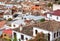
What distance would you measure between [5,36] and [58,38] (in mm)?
7658

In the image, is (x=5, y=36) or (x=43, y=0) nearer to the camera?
(x=5, y=36)

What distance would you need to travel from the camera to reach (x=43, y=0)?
73.2 m

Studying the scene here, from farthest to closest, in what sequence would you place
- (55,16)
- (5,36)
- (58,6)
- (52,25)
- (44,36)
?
A: (58,6), (55,16), (5,36), (52,25), (44,36)

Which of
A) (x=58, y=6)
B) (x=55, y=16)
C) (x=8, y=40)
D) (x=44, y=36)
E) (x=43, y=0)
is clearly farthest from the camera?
(x=43, y=0)

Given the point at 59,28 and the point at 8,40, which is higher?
the point at 59,28

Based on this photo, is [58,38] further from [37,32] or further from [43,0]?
[43,0]

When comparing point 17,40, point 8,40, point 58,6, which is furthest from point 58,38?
point 58,6

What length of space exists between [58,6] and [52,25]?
733 inches

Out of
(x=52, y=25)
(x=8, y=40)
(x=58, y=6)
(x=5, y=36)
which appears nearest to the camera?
(x=52, y=25)

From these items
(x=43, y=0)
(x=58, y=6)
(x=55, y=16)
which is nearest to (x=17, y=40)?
(x=55, y=16)

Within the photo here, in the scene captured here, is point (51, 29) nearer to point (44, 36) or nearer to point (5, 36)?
point (44, 36)

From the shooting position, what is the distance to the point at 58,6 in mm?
39594

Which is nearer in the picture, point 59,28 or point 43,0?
point 59,28

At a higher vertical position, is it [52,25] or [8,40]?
[52,25]
